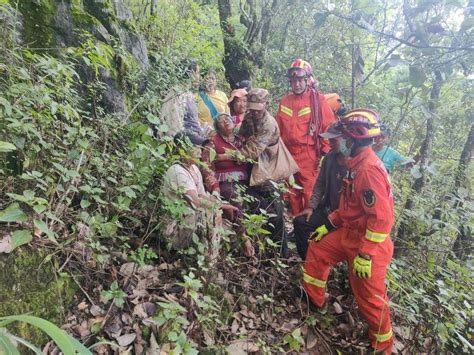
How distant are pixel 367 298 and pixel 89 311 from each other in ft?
8.30

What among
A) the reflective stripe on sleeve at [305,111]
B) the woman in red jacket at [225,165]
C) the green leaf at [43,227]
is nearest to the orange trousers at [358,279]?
the woman in red jacket at [225,165]

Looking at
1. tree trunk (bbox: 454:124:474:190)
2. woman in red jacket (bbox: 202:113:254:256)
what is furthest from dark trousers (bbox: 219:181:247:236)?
tree trunk (bbox: 454:124:474:190)

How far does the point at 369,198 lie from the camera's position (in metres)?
3.34

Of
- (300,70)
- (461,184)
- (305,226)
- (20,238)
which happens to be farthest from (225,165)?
(461,184)

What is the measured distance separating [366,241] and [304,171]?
6.51 feet

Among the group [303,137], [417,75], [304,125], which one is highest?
[417,75]

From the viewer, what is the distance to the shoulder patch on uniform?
3304 mm

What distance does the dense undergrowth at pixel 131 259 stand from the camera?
2.42 m

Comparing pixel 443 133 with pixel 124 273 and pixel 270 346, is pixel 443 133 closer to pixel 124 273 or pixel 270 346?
pixel 270 346

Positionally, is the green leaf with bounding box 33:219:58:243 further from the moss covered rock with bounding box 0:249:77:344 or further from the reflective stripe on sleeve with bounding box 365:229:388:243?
the reflective stripe on sleeve with bounding box 365:229:388:243

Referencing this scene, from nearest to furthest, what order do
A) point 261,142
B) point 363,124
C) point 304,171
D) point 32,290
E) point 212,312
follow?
point 32,290 < point 212,312 < point 363,124 < point 261,142 < point 304,171

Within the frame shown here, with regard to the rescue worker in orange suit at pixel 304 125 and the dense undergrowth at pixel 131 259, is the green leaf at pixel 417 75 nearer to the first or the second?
the dense undergrowth at pixel 131 259

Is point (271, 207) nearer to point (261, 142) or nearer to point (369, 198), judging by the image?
point (261, 142)

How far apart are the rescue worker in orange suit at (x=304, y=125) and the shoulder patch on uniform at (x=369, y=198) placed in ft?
5.35
